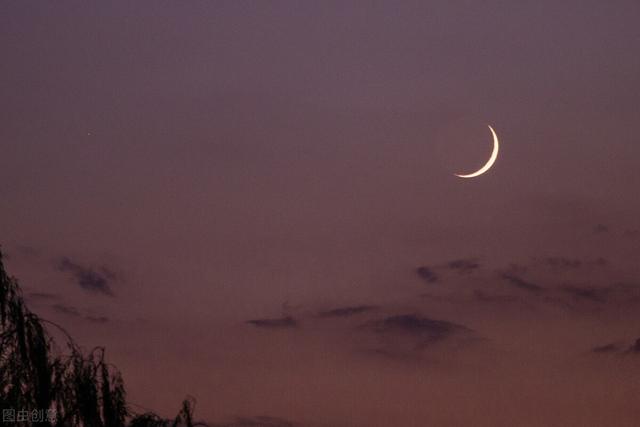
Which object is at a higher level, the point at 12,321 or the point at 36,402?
the point at 12,321

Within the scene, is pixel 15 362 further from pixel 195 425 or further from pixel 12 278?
pixel 195 425

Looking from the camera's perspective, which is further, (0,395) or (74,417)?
(74,417)

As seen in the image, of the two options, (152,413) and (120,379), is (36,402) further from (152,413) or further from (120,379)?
(152,413)

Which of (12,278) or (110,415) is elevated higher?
(12,278)

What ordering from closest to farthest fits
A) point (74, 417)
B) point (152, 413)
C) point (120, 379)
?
point (74, 417) → point (120, 379) → point (152, 413)

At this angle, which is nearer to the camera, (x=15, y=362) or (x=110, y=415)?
(x=15, y=362)

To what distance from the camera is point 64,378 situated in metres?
15.2

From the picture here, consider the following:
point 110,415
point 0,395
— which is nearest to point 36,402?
point 0,395

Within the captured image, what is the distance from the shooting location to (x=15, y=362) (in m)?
14.3

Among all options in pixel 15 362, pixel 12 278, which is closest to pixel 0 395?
pixel 15 362

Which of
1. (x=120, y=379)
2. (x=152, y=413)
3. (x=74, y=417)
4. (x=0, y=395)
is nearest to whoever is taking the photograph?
(x=0, y=395)

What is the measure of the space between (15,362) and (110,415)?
2.15 metres

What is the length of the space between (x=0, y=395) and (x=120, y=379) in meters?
2.44

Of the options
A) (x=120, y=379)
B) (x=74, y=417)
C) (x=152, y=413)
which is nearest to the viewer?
(x=74, y=417)
